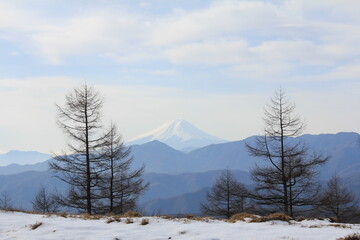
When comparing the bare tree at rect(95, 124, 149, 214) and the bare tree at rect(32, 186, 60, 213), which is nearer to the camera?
the bare tree at rect(95, 124, 149, 214)

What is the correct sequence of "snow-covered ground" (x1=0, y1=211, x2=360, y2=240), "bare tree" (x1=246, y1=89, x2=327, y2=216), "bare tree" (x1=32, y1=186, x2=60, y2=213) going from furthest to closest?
1. "bare tree" (x1=32, y1=186, x2=60, y2=213)
2. "bare tree" (x1=246, y1=89, x2=327, y2=216)
3. "snow-covered ground" (x1=0, y1=211, x2=360, y2=240)

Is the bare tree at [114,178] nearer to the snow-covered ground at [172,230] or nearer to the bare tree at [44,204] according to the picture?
the bare tree at [44,204]

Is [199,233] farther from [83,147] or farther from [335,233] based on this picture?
[83,147]

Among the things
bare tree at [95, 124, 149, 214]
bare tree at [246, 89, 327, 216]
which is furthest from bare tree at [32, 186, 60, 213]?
bare tree at [246, 89, 327, 216]

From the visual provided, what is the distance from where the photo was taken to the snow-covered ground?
8367mm

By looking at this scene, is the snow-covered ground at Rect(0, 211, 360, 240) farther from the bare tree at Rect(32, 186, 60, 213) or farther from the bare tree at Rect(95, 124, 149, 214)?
the bare tree at Rect(32, 186, 60, 213)

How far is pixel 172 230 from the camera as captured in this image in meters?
9.59

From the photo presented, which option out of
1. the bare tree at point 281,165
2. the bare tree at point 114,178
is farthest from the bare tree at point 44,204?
the bare tree at point 281,165

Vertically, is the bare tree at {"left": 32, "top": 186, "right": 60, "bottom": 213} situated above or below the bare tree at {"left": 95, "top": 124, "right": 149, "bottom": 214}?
below

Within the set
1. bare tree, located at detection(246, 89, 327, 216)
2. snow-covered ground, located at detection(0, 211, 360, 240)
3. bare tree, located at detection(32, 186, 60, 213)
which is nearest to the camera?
snow-covered ground, located at detection(0, 211, 360, 240)

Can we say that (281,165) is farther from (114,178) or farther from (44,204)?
(44,204)

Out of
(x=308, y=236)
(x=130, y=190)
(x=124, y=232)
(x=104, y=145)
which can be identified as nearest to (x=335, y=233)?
(x=308, y=236)

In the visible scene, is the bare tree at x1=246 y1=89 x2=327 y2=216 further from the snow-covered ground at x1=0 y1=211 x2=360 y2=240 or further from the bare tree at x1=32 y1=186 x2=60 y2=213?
the bare tree at x1=32 y1=186 x2=60 y2=213

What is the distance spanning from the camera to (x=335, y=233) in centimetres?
816
